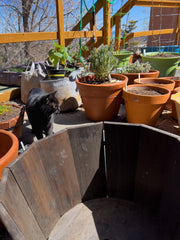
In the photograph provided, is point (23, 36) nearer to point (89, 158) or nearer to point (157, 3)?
point (89, 158)

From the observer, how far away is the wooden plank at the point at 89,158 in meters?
1.15

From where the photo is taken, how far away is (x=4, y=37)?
235 centimetres

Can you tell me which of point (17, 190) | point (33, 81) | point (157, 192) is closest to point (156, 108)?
point (157, 192)

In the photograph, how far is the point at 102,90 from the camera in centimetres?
197

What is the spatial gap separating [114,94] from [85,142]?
1.03m

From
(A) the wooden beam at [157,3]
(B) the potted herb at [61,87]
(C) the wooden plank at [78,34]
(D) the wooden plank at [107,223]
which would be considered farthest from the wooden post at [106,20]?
(D) the wooden plank at [107,223]

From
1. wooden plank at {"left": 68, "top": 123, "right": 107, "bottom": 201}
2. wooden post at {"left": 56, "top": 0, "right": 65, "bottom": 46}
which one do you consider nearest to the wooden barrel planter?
wooden plank at {"left": 68, "top": 123, "right": 107, "bottom": 201}

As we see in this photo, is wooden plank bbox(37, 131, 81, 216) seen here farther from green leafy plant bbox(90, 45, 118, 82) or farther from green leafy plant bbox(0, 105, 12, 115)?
green leafy plant bbox(90, 45, 118, 82)

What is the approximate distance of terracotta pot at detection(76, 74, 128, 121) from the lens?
1.97 metres

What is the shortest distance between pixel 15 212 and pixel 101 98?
60.0 inches

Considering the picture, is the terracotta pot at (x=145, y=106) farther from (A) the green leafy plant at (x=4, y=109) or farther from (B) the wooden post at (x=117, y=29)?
(B) the wooden post at (x=117, y=29)

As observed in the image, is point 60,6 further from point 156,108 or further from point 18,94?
point 156,108

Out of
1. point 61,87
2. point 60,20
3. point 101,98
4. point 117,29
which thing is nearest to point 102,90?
point 101,98

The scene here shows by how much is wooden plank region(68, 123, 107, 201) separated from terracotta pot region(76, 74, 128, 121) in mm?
892
